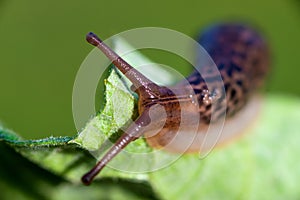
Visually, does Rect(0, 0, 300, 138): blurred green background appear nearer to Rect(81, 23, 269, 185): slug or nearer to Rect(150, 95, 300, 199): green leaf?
Rect(81, 23, 269, 185): slug

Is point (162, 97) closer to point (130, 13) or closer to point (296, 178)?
point (296, 178)

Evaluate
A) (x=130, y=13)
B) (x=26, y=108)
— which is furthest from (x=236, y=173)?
(x=130, y=13)

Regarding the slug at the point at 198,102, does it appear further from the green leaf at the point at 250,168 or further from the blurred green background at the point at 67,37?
the blurred green background at the point at 67,37

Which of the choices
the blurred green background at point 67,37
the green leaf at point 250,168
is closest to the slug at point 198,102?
the green leaf at point 250,168

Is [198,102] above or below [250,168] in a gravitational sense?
above

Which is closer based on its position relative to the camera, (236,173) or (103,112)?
(103,112)

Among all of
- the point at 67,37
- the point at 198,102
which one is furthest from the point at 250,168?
the point at 67,37

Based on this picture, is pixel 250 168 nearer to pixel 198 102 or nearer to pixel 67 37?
pixel 198 102
